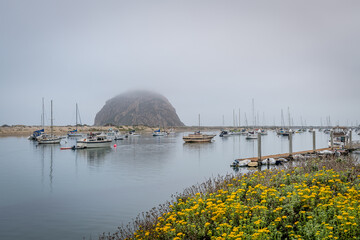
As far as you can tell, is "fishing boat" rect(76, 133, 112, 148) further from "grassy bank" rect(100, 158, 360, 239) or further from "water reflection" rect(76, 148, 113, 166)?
"grassy bank" rect(100, 158, 360, 239)

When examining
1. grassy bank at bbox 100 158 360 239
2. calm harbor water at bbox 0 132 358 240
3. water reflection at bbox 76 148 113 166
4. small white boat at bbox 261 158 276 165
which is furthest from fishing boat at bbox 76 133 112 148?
grassy bank at bbox 100 158 360 239

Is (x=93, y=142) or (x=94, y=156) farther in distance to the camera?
(x=93, y=142)

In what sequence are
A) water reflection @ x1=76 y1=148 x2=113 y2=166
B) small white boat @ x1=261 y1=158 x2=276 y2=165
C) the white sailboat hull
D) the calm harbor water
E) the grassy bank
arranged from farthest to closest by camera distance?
the white sailboat hull, water reflection @ x1=76 y1=148 x2=113 y2=166, small white boat @ x1=261 y1=158 x2=276 y2=165, the calm harbor water, the grassy bank

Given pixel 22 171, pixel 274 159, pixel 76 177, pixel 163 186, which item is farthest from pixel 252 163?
pixel 22 171

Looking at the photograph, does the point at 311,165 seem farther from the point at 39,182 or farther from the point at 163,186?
the point at 39,182

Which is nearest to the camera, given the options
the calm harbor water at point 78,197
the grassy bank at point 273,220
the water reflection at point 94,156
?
the grassy bank at point 273,220

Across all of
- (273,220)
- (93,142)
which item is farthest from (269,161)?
(93,142)

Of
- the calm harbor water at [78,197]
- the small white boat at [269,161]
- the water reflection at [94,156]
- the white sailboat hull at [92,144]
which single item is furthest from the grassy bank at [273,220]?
the white sailboat hull at [92,144]

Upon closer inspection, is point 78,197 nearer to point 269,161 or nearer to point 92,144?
point 269,161

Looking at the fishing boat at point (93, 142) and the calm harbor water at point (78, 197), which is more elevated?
the fishing boat at point (93, 142)

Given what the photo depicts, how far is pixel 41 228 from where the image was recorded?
43.6 ft

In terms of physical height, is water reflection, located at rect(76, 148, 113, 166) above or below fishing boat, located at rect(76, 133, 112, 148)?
below

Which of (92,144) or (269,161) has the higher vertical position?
(92,144)

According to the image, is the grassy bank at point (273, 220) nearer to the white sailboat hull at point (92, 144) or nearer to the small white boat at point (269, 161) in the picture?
the small white boat at point (269, 161)
